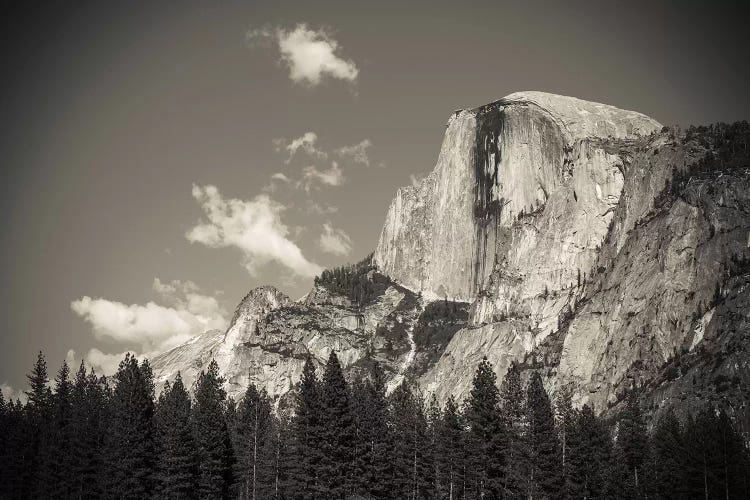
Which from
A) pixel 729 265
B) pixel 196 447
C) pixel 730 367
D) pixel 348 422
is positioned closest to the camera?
pixel 348 422

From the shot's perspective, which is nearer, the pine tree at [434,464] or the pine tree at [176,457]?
the pine tree at [176,457]

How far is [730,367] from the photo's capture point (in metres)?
164

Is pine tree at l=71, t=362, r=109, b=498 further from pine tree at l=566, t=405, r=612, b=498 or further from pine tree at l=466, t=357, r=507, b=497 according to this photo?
pine tree at l=566, t=405, r=612, b=498

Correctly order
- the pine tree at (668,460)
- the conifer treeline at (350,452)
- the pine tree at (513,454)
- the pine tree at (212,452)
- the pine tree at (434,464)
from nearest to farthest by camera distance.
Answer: the conifer treeline at (350,452) < the pine tree at (513,454) < the pine tree at (668,460) < the pine tree at (212,452) < the pine tree at (434,464)

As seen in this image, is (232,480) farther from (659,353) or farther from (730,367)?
(659,353)

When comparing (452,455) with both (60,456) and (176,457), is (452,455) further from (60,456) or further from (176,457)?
(60,456)

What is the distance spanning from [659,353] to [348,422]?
134 meters

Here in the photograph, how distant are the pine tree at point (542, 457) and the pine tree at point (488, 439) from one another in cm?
394

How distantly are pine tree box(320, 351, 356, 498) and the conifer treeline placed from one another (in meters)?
0.14

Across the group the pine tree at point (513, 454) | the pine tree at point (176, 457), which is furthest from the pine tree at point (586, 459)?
the pine tree at point (176, 457)

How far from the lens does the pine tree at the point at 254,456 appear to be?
104125 mm

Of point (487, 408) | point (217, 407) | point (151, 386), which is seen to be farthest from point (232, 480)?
point (487, 408)

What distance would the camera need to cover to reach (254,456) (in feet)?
349

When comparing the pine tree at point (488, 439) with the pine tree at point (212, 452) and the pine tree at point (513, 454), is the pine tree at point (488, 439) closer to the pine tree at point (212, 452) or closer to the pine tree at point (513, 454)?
the pine tree at point (513, 454)
